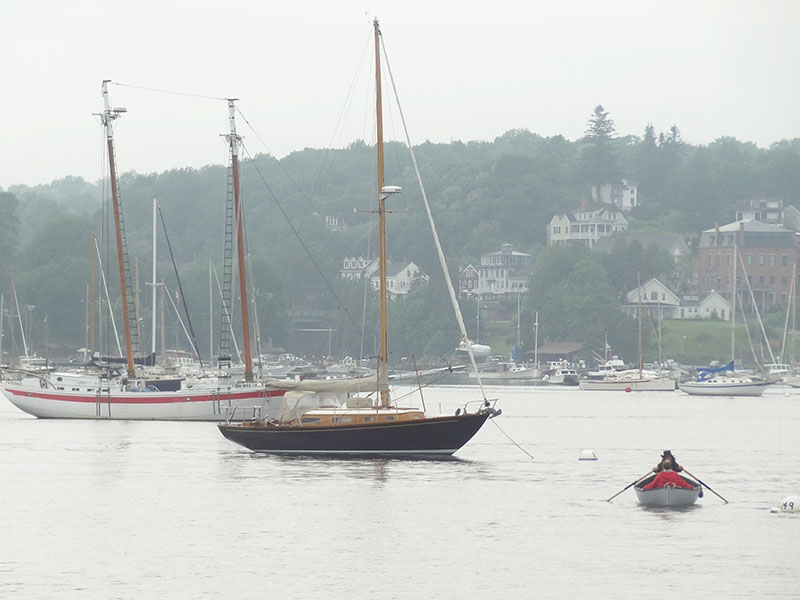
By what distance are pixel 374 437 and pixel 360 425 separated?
84 centimetres

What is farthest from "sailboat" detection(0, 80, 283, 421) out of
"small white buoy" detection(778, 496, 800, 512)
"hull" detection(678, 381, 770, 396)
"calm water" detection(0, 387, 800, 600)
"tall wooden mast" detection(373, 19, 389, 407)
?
"hull" detection(678, 381, 770, 396)

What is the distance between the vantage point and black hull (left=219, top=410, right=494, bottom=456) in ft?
236

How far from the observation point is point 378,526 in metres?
54.2

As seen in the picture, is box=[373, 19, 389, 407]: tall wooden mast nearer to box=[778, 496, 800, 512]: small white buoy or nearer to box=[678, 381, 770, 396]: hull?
box=[778, 496, 800, 512]: small white buoy

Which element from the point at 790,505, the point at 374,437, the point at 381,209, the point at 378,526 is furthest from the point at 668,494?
the point at 381,209

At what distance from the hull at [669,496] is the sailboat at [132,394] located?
136 ft

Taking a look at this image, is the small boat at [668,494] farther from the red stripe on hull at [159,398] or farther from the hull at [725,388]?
the hull at [725,388]

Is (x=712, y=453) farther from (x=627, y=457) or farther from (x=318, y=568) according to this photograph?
(x=318, y=568)

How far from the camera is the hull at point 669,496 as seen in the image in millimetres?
59531

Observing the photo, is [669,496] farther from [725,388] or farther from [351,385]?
[725,388]

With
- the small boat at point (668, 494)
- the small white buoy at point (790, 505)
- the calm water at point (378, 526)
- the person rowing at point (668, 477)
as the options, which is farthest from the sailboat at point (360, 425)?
the small white buoy at point (790, 505)

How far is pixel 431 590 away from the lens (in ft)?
138

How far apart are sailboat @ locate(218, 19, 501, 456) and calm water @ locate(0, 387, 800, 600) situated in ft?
3.35

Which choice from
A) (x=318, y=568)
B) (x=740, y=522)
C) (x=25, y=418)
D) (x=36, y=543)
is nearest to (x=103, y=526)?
(x=36, y=543)
